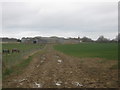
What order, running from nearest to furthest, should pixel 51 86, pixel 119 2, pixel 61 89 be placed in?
pixel 61 89, pixel 51 86, pixel 119 2

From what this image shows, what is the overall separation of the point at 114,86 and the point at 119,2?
301 inches

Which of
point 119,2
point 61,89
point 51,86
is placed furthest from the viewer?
point 119,2

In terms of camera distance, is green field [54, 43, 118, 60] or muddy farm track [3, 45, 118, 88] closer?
muddy farm track [3, 45, 118, 88]

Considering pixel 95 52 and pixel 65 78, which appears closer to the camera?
pixel 65 78

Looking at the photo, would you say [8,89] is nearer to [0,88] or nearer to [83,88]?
[0,88]

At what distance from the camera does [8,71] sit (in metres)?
16.3

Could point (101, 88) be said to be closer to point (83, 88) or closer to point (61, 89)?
point (83, 88)

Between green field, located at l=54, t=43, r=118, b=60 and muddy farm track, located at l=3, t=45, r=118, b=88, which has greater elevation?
muddy farm track, located at l=3, t=45, r=118, b=88

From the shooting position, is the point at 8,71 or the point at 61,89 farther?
the point at 8,71

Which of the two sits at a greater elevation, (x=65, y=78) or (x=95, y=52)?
(x=65, y=78)

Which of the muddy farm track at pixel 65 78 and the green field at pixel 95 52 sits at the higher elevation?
the muddy farm track at pixel 65 78

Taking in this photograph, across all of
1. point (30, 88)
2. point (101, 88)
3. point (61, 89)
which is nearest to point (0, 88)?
point (30, 88)

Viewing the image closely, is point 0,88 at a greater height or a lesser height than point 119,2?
lesser

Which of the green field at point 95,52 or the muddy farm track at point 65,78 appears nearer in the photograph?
the muddy farm track at point 65,78
